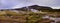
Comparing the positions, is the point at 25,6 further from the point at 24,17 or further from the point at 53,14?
the point at 53,14

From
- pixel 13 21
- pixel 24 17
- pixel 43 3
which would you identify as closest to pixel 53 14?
pixel 43 3

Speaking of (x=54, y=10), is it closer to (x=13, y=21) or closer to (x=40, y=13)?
(x=40, y=13)

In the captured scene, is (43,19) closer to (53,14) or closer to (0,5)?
(53,14)

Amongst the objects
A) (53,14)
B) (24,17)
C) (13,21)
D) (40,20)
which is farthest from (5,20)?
(53,14)

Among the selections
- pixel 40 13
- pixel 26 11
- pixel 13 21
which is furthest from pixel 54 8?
pixel 13 21

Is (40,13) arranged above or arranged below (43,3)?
below

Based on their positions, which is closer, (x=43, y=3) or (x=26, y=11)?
(x=43, y=3)

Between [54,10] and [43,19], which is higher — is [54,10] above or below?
above

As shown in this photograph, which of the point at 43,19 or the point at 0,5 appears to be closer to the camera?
the point at 0,5
